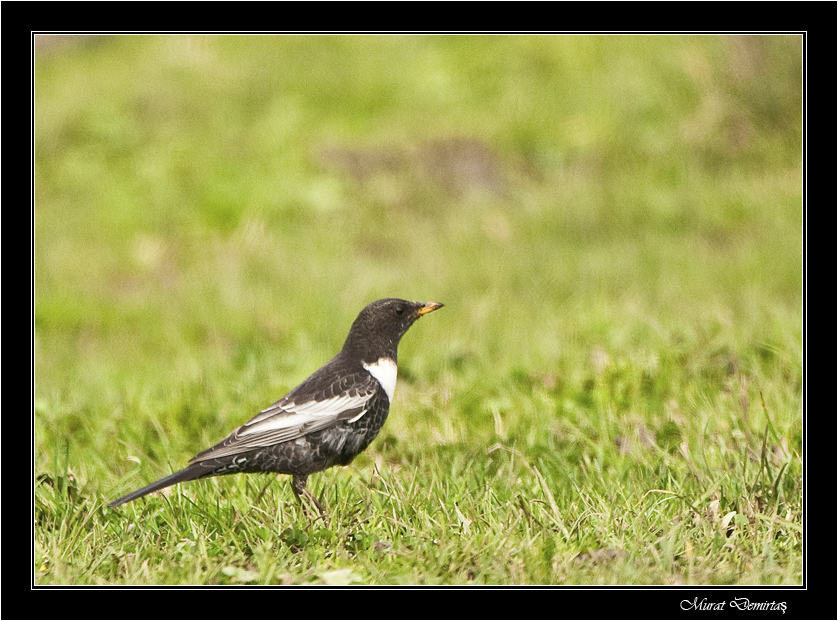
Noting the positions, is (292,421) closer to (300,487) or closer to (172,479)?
(300,487)

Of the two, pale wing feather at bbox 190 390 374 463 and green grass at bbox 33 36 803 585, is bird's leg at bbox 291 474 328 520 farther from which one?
pale wing feather at bbox 190 390 374 463

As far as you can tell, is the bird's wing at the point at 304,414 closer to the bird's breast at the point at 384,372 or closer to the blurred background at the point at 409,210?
the bird's breast at the point at 384,372

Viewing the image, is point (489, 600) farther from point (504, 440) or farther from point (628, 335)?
point (628, 335)

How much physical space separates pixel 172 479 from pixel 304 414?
598 millimetres

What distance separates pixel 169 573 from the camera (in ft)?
12.3

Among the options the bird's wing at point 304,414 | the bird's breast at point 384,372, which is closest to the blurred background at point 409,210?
the bird's wing at point 304,414

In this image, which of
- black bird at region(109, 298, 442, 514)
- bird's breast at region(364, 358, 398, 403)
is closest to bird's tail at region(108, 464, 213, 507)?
black bird at region(109, 298, 442, 514)

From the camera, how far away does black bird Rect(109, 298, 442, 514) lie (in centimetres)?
412

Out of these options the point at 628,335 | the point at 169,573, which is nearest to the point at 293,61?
the point at 628,335

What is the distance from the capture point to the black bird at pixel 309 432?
4.12 meters

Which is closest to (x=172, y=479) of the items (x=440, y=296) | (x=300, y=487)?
(x=300, y=487)

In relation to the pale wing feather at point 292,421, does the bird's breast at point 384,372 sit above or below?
above

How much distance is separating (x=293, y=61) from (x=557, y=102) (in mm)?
3534

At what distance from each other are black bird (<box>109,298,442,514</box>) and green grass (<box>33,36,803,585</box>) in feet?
0.60
